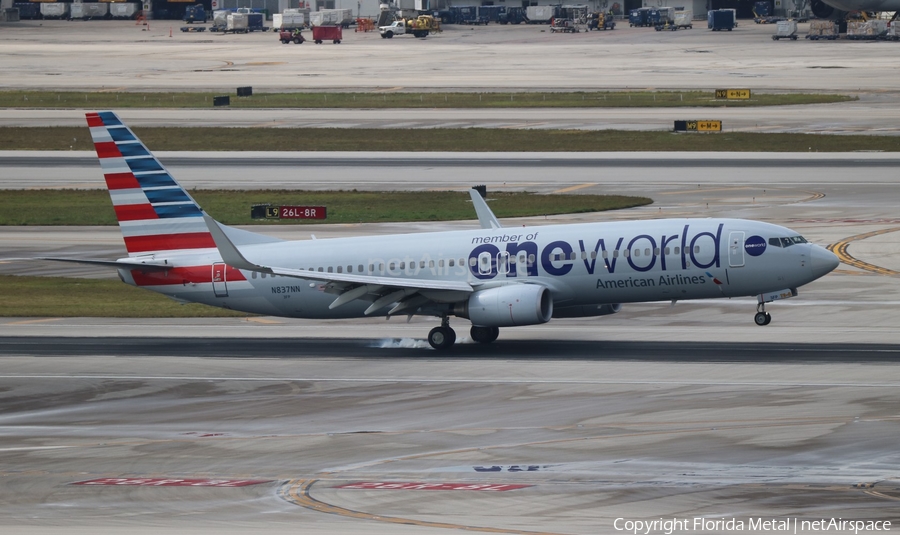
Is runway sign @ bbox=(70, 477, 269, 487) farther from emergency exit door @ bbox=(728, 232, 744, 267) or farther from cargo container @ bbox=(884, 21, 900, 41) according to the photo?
cargo container @ bbox=(884, 21, 900, 41)

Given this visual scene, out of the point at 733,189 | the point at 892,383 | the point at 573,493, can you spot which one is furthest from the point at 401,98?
the point at 573,493

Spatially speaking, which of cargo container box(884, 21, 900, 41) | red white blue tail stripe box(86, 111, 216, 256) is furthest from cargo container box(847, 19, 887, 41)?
red white blue tail stripe box(86, 111, 216, 256)

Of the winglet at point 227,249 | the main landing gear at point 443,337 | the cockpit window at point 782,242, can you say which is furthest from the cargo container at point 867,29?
the winglet at point 227,249

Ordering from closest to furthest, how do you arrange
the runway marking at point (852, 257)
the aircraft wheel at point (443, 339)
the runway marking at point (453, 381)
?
the runway marking at point (453, 381) < the aircraft wheel at point (443, 339) < the runway marking at point (852, 257)

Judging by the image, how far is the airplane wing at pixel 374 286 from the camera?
43844 mm

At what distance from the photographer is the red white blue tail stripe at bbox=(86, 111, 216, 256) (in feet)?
161

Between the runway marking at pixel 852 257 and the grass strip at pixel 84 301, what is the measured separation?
2876cm

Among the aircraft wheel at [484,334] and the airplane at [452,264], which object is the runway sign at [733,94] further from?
the aircraft wheel at [484,334]

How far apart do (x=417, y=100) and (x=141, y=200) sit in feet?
297

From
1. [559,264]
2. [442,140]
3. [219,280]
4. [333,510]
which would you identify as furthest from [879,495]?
[442,140]

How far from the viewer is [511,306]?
43.6 metres

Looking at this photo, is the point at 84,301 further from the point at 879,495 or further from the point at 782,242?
the point at 879,495

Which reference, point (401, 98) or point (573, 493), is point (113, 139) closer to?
point (573, 493)

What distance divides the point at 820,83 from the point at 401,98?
4666 cm
